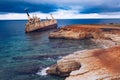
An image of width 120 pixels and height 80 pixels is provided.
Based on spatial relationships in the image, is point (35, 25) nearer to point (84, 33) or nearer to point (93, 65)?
point (84, 33)

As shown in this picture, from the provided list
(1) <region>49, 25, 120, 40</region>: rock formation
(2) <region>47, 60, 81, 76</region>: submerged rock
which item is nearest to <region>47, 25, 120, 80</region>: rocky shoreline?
(2) <region>47, 60, 81, 76</region>: submerged rock

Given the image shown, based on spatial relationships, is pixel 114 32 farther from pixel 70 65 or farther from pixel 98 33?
pixel 70 65

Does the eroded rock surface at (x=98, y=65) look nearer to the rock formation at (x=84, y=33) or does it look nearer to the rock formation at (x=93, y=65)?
the rock formation at (x=93, y=65)

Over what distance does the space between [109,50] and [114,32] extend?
4119 cm

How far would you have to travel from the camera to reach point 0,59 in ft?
148

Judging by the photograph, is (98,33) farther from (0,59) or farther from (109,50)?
(109,50)

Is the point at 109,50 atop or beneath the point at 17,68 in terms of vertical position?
atop

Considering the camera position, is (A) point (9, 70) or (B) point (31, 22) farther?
(B) point (31, 22)

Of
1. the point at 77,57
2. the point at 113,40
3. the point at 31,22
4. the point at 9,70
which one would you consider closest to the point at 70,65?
the point at 77,57

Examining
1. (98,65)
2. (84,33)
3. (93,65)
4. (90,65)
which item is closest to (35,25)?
(84,33)

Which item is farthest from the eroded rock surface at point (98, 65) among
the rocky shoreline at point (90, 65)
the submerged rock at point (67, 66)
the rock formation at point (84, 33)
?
the rock formation at point (84, 33)

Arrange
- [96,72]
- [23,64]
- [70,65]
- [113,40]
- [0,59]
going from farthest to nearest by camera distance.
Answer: [113,40] → [0,59] → [23,64] → [70,65] → [96,72]

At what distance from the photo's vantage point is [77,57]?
98.4ft

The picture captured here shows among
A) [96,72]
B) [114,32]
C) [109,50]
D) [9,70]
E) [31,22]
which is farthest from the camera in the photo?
[31,22]
